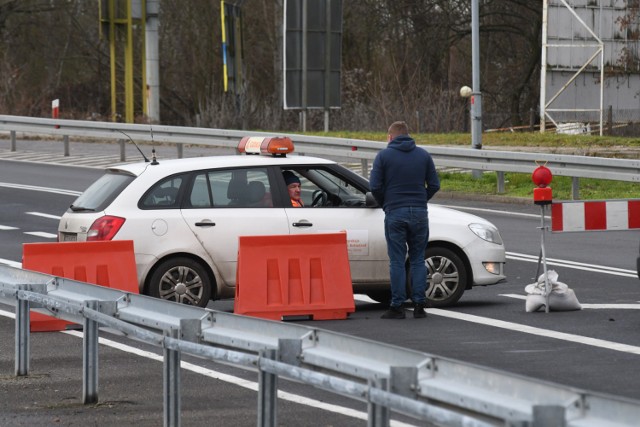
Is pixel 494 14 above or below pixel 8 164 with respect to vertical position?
above

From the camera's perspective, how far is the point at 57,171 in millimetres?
28750

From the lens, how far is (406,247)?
41.7 feet

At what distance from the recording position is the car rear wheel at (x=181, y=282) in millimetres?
12781

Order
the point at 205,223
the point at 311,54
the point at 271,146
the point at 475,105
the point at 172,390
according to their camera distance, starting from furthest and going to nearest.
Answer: the point at 311,54
the point at 475,105
the point at 271,146
the point at 205,223
the point at 172,390

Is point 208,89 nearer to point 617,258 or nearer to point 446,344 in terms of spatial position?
point 617,258

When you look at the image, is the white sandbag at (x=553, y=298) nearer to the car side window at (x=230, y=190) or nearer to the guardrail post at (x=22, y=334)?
A: the car side window at (x=230, y=190)

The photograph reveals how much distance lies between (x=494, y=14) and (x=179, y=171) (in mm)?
38315

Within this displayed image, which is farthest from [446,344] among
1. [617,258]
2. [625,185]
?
[625,185]

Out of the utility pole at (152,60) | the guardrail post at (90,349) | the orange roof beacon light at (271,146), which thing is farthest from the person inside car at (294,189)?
the utility pole at (152,60)

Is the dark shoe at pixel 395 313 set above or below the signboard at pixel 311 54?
below

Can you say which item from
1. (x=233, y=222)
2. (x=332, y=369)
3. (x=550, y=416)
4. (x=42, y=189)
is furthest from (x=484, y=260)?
(x=42, y=189)

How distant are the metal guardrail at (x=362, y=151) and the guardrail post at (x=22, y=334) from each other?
31.1ft

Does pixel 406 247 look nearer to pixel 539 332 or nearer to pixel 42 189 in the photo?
pixel 539 332

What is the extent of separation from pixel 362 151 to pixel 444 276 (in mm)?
13975
